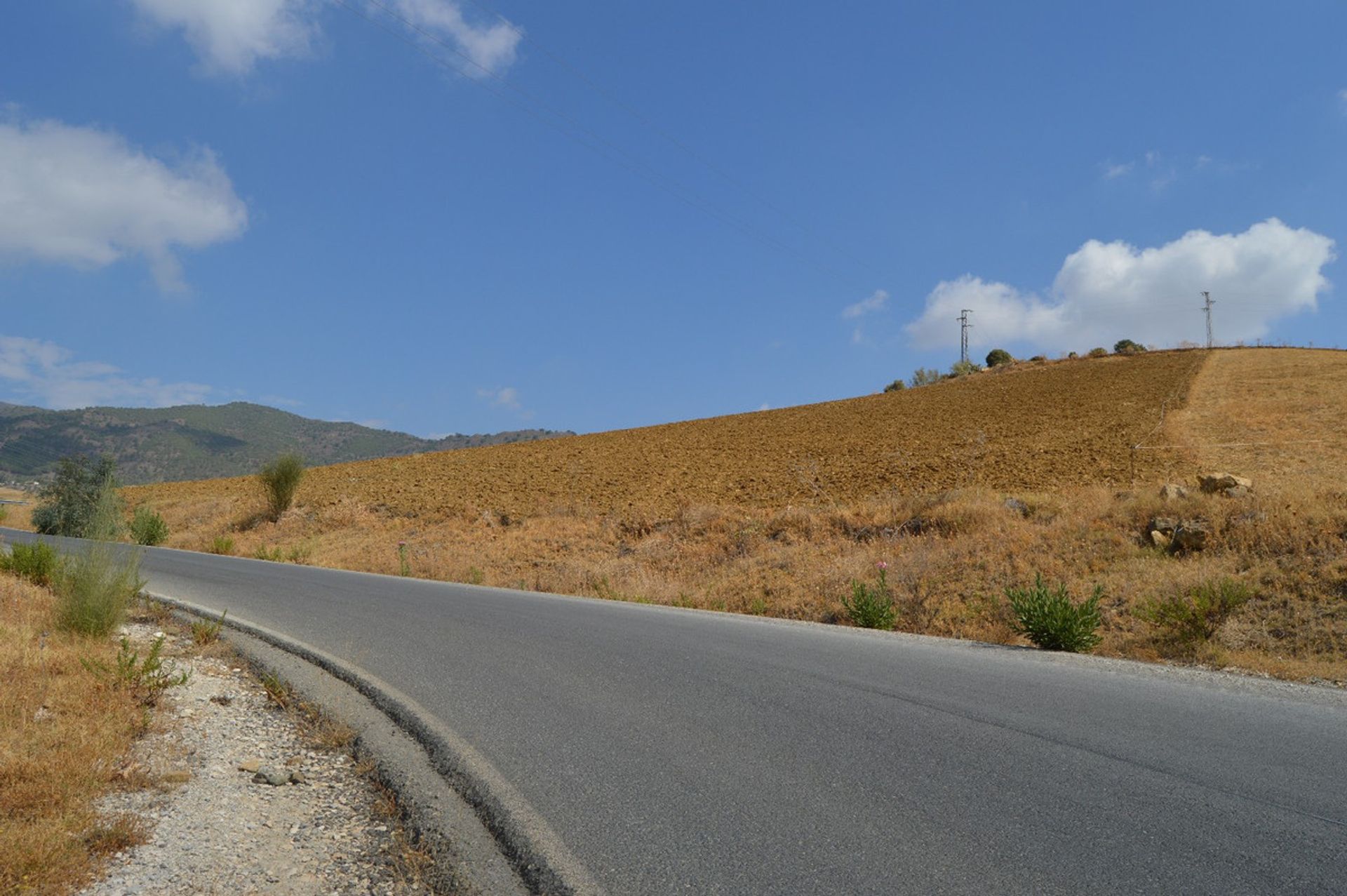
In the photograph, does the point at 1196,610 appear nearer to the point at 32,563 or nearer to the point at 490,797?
the point at 490,797

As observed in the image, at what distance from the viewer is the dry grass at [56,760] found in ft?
11.1

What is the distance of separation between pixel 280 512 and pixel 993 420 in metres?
31.3

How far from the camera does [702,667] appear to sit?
7.20 m

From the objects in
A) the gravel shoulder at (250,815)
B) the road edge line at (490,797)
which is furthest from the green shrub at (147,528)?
the gravel shoulder at (250,815)

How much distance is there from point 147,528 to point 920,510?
27829 millimetres

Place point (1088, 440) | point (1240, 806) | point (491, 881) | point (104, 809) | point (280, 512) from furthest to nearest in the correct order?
point (280, 512), point (1088, 440), point (104, 809), point (1240, 806), point (491, 881)

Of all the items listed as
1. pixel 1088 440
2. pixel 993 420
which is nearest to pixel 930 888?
pixel 1088 440

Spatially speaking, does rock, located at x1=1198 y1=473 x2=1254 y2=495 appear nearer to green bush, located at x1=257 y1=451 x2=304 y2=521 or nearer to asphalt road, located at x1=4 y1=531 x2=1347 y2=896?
asphalt road, located at x1=4 y1=531 x2=1347 y2=896

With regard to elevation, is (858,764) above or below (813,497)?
below

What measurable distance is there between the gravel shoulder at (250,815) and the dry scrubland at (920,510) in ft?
25.1

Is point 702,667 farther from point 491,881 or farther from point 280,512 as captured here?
point 280,512

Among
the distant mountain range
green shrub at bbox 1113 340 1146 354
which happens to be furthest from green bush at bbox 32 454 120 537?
the distant mountain range

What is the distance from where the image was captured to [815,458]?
105 feet

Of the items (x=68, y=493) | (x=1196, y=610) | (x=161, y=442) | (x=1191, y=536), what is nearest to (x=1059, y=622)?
(x=1196, y=610)
